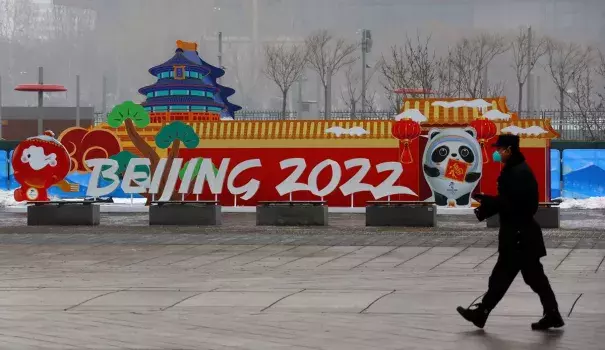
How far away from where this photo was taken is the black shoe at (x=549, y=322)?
1262cm

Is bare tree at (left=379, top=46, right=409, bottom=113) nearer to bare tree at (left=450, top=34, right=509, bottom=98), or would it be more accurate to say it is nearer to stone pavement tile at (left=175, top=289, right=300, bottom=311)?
bare tree at (left=450, top=34, right=509, bottom=98)

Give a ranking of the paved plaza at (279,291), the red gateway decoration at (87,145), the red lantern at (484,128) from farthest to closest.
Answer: the red gateway decoration at (87,145) → the red lantern at (484,128) → the paved plaza at (279,291)

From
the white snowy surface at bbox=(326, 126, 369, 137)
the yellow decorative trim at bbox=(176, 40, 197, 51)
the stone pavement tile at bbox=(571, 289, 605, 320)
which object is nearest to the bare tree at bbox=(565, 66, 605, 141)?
the yellow decorative trim at bbox=(176, 40, 197, 51)

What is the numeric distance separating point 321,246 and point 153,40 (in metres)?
81.1

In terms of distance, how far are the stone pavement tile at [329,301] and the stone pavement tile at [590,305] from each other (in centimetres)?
236

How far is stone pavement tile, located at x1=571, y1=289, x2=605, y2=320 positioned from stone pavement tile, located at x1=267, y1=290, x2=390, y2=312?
236cm

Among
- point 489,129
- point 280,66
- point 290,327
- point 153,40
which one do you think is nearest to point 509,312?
point 290,327

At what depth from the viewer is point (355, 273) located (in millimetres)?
18969

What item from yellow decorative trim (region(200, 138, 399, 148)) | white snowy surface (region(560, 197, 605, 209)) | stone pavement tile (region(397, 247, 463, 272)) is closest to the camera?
stone pavement tile (region(397, 247, 463, 272))

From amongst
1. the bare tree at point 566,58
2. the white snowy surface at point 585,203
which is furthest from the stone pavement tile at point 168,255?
the bare tree at point 566,58

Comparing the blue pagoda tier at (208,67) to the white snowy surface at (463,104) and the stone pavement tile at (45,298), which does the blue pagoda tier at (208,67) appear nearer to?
the white snowy surface at (463,104)

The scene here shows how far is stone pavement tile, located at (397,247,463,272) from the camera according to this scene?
782 inches

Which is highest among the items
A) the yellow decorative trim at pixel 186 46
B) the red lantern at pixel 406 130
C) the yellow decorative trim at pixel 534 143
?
the yellow decorative trim at pixel 186 46

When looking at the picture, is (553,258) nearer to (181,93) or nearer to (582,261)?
(582,261)
